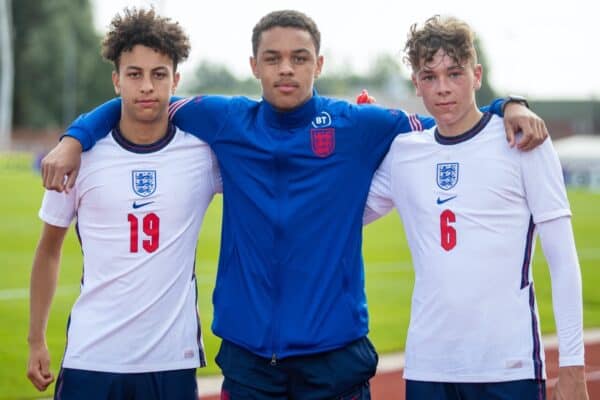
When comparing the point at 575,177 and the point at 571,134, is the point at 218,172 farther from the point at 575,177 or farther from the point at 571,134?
the point at 571,134

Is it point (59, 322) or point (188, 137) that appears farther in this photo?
point (59, 322)

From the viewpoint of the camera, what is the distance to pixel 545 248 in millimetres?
3574

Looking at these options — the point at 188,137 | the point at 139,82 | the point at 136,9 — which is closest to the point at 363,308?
the point at 188,137

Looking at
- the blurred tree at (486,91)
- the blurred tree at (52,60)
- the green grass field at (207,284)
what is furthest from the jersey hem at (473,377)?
the blurred tree at (486,91)

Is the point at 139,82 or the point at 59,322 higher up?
the point at 139,82

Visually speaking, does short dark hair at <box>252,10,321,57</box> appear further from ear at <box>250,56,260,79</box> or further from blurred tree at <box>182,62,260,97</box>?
blurred tree at <box>182,62,260,97</box>

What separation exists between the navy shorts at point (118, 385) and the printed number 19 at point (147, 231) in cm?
50

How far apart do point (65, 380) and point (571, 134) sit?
212 feet

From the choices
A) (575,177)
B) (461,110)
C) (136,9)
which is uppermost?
(136,9)

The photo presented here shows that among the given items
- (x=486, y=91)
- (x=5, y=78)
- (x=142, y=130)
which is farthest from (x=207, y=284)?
(x=486, y=91)

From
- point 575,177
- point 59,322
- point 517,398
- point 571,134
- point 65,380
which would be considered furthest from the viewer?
point 571,134

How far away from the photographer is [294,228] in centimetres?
372

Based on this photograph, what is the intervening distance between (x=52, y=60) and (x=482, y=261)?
215 feet

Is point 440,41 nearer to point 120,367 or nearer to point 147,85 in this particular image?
point 147,85
